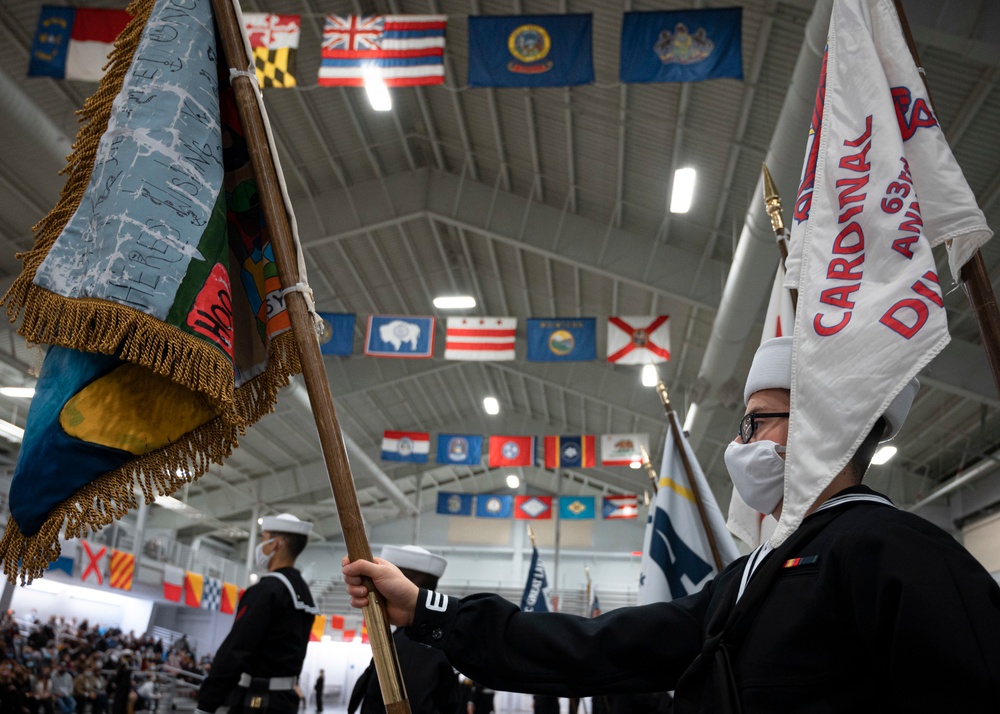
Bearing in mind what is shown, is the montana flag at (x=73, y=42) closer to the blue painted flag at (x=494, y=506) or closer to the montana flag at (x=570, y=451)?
the montana flag at (x=570, y=451)

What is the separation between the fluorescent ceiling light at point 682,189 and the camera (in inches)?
380

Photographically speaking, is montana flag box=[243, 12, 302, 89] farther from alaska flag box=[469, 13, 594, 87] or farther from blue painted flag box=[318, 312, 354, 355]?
blue painted flag box=[318, 312, 354, 355]

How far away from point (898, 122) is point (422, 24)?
21.0ft

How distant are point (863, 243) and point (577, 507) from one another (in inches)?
763

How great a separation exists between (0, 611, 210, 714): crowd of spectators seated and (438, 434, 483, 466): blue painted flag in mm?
6784

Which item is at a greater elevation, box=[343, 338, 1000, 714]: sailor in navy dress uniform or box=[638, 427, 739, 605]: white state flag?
box=[638, 427, 739, 605]: white state flag

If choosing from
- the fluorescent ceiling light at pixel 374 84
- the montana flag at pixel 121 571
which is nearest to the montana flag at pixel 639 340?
the fluorescent ceiling light at pixel 374 84

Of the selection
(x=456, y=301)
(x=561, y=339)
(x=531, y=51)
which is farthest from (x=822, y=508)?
(x=456, y=301)

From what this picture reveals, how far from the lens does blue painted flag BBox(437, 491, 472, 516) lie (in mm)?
21422

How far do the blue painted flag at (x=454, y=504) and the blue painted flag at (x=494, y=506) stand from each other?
27 cm

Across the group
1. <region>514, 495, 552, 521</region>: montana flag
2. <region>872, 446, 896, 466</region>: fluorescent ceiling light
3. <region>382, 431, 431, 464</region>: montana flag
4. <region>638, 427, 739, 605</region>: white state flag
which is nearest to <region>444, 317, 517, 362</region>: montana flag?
<region>382, 431, 431, 464</region>: montana flag

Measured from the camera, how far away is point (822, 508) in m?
1.28

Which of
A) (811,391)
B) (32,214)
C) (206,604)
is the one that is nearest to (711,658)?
(811,391)

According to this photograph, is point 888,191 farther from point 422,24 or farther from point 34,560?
point 422,24
